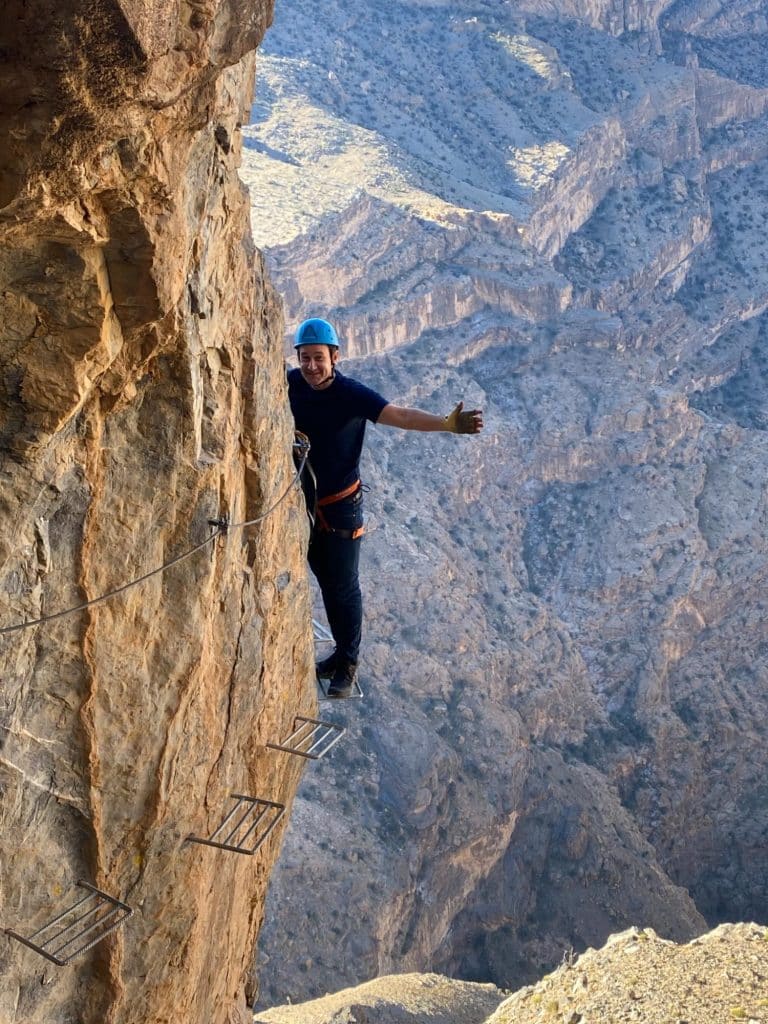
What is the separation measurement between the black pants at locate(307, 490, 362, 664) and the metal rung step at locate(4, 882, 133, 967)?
378 cm

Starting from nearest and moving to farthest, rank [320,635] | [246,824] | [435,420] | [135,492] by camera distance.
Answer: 1. [135,492]
2. [435,420]
3. [246,824]
4. [320,635]

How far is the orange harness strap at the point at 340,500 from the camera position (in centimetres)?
1044

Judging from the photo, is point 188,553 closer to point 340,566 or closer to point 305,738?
point 340,566

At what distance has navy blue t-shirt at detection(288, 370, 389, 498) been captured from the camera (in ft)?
33.3

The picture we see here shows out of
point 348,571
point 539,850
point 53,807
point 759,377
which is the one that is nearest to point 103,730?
point 53,807

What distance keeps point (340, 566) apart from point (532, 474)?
43918mm

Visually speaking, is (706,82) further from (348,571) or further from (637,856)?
(348,571)

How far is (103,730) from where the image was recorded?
7.36m

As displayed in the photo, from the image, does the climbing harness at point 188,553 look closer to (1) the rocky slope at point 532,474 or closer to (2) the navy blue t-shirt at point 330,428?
(2) the navy blue t-shirt at point 330,428

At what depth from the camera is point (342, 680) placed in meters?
11.5

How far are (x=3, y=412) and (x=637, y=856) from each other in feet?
128

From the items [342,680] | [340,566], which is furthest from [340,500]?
[342,680]

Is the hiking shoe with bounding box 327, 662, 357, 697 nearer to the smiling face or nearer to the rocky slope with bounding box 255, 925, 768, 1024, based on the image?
the smiling face

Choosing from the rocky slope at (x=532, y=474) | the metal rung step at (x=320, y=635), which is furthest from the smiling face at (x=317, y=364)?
the rocky slope at (x=532, y=474)
